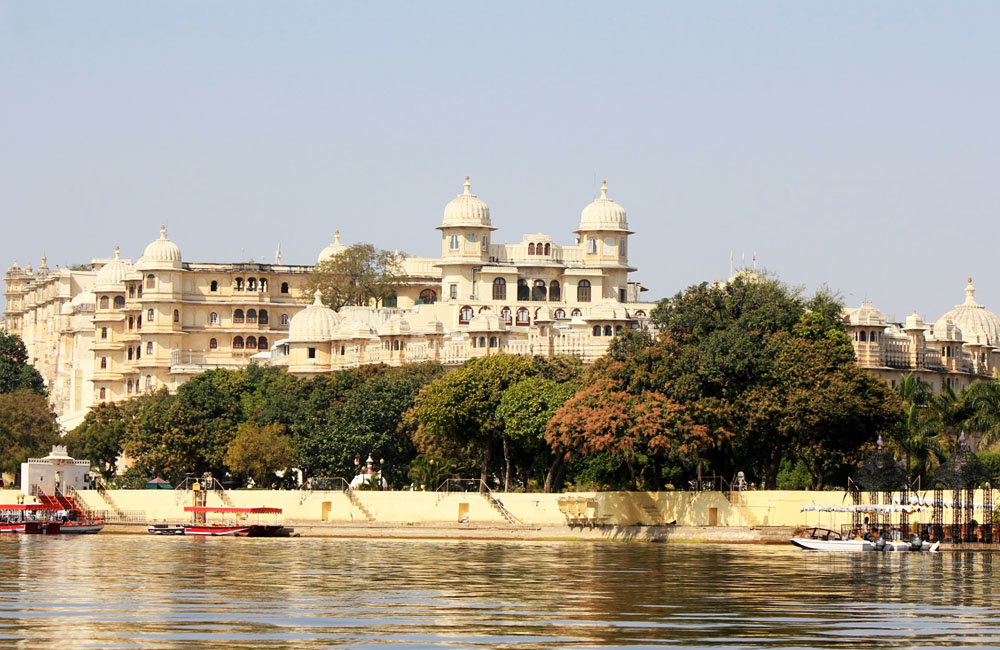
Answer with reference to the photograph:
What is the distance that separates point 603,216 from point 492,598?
78.9m

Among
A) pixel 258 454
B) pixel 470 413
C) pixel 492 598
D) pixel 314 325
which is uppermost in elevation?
pixel 314 325

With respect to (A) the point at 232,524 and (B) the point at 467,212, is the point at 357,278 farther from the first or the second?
(A) the point at 232,524

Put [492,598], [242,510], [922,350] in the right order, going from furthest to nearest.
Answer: [922,350] → [242,510] → [492,598]

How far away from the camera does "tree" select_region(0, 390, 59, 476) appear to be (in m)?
105

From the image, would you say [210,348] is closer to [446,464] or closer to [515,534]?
[446,464]

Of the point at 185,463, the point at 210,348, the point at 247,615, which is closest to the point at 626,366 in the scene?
the point at 185,463

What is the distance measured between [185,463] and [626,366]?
1036 inches

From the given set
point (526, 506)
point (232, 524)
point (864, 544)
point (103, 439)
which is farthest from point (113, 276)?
point (864, 544)

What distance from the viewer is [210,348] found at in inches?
5295

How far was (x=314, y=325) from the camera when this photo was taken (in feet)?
385

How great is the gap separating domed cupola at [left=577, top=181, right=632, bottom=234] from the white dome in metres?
5.65

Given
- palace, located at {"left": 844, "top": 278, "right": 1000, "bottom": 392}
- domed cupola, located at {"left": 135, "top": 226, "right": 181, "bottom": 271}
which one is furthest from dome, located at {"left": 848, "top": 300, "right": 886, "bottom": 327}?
domed cupola, located at {"left": 135, "top": 226, "right": 181, "bottom": 271}

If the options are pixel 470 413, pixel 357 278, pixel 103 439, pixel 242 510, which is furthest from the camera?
pixel 357 278

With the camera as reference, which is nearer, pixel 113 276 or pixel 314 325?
pixel 314 325
